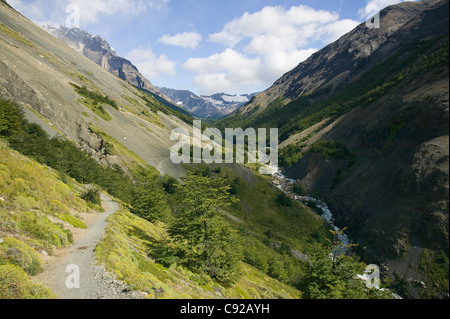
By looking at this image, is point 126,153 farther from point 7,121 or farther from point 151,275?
point 151,275

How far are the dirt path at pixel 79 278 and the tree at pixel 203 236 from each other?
704 centimetres

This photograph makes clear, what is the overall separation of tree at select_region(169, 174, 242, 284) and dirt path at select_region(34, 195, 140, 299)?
7037 mm

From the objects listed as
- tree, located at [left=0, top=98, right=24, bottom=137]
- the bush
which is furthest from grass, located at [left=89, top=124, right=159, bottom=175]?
the bush

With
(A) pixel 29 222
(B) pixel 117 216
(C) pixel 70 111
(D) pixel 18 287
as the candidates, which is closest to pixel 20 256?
(D) pixel 18 287

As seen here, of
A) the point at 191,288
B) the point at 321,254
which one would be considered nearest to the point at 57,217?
the point at 191,288

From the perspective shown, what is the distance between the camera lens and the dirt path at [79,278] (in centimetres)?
1205

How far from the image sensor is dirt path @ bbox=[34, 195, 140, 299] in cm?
1205

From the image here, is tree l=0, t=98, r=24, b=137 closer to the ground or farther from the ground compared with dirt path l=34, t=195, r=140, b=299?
farther from the ground

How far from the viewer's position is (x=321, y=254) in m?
22.7

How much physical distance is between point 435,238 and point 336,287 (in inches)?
353

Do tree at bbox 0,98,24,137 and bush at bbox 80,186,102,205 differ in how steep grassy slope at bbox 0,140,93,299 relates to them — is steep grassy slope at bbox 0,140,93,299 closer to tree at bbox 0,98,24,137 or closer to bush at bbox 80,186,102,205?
bush at bbox 80,186,102,205

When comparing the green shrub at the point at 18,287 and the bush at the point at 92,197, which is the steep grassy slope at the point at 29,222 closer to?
the green shrub at the point at 18,287

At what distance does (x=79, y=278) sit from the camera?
1316 cm

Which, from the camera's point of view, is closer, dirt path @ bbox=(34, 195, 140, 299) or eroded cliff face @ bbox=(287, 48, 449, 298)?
eroded cliff face @ bbox=(287, 48, 449, 298)
